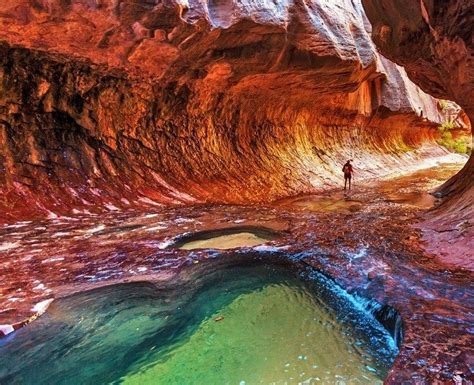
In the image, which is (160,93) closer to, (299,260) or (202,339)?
(299,260)

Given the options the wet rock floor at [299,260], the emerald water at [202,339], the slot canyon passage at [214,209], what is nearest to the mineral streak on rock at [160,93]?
the slot canyon passage at [214,209]

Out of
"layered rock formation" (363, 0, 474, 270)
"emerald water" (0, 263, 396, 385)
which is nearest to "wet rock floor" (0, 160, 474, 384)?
"emerald water" (0, 263, 396, 385)

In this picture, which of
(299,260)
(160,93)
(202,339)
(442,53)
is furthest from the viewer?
(160,93)

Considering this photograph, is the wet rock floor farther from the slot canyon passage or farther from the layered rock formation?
the layered rock formation

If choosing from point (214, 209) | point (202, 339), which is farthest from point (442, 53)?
point (202, 339)

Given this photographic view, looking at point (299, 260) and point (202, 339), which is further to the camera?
point (299, 260)

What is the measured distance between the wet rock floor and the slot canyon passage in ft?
0.11

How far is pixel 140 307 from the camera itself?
432 cm

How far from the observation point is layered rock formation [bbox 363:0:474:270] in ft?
20.2

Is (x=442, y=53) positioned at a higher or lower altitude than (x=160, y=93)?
lower

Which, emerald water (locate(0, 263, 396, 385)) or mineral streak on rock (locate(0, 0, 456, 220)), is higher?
mineral streak on rock (locate(0, 0, 456, 220))

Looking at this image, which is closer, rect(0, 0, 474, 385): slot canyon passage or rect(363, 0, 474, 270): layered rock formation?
rect(0, 0, 474, 385): slot canyon passage

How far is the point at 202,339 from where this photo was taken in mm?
3770

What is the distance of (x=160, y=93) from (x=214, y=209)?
490 centimetres
